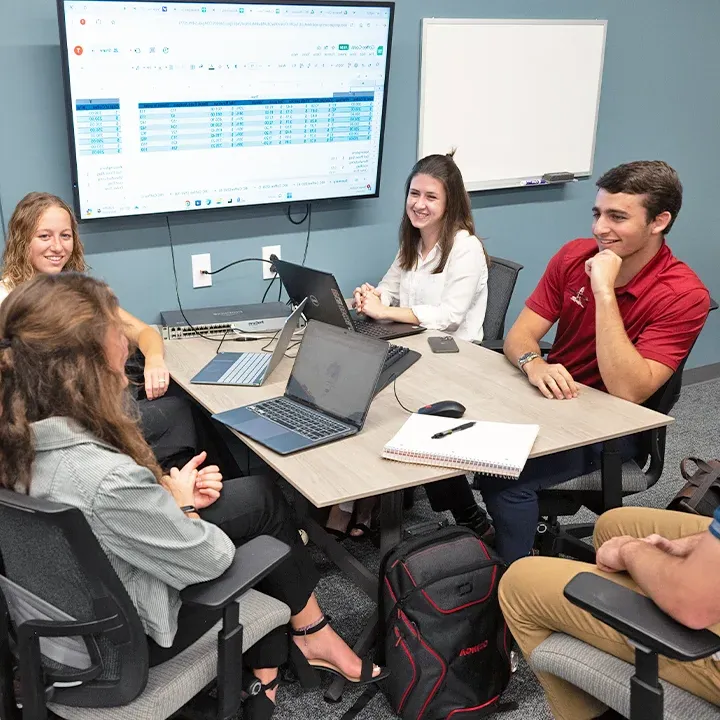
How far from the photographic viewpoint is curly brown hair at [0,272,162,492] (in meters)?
1.39

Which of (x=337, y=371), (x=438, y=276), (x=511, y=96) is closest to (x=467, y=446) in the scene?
(x=337, y=371)

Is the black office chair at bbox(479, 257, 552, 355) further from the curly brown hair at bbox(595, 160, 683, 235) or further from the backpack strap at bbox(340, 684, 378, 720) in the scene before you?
the backpack strap at bbox(340, 684, 378, 720)

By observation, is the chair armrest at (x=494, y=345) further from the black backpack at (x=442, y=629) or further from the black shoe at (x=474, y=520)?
the black backpack at (x=442, y=629)

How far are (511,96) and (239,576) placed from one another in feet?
8.73

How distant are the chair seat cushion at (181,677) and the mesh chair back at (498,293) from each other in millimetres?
1671

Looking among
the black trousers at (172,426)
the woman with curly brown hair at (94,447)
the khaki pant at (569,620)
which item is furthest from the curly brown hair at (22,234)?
the khaki pant at (569,620)

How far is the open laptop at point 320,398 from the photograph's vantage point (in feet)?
6.63

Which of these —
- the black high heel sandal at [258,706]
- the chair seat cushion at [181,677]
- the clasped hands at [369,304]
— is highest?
the clasped hands at [369,304]

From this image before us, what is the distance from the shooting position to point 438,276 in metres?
3.01

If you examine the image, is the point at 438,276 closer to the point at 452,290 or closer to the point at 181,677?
the point at 452,290

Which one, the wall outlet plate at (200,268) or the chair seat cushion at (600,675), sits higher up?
the wall outlet plate at (200,268)

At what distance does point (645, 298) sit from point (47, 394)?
65.5 inches

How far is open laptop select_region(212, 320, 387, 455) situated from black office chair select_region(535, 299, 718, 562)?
61cm

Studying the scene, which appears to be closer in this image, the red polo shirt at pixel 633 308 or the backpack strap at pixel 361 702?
the backpack strap at pixel 361 702
